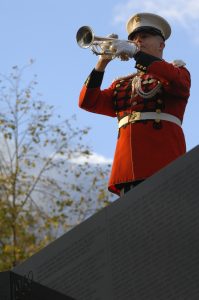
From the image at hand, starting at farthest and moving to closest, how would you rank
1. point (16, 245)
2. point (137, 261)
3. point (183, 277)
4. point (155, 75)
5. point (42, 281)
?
point (16, 245)
point (155, 75)
point (42, 281)
point (137, 261)
point (183, 277)

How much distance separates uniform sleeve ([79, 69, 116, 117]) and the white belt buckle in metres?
0.26

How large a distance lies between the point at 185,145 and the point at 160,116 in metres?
0.27

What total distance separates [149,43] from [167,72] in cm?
48

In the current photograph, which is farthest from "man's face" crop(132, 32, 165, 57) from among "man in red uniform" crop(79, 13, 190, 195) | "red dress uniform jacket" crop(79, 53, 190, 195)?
"red dress uniform jacket" crop(79, 53, 190, 195)

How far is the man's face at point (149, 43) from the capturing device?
5930mm

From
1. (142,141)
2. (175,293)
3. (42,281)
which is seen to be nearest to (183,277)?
(175,293)

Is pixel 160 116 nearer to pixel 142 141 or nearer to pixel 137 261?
pixel 142 141

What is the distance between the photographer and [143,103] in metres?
5.90

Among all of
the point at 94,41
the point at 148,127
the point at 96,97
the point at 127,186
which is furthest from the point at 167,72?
the point at 127,186

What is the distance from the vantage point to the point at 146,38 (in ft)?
19.9

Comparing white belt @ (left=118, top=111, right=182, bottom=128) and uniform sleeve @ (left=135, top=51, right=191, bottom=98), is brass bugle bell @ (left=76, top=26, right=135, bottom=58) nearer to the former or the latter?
uniform sleeve @ (left=135, top=51, right=191, bottom=98)

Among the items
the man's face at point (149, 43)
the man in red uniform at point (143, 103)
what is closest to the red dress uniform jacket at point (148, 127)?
the man in red uniform at point (143, 103)

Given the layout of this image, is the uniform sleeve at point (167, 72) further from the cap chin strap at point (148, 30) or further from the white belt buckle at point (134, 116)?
the cap chin strap at point (148, 30)

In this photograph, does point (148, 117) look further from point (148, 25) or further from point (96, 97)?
point (148, 25)
